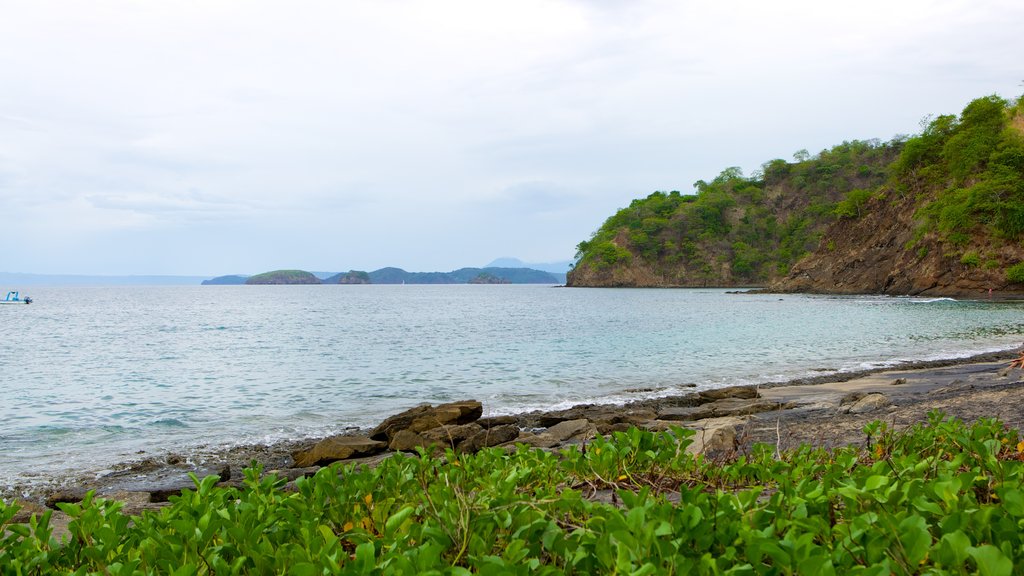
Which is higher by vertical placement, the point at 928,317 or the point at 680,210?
the point at 680,210

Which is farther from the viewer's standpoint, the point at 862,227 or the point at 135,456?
the point at 862,227

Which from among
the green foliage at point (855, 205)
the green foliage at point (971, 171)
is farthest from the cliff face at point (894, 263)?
the green foliage at point (971, 171)

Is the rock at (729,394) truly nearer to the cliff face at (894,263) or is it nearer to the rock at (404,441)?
the rock at (404,441)

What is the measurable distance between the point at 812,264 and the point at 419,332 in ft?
235

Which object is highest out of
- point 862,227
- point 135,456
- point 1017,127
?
point 1017,127

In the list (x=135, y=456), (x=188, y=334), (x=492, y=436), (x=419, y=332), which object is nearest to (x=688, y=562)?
(x=492, y=436)

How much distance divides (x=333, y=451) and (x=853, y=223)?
92.2 metres

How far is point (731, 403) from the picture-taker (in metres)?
15.7

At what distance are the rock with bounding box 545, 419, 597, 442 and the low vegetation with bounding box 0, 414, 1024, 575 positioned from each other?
8.05 meters

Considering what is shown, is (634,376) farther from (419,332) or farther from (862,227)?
(862,227)

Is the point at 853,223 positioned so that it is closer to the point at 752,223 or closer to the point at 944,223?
the point at 944,223

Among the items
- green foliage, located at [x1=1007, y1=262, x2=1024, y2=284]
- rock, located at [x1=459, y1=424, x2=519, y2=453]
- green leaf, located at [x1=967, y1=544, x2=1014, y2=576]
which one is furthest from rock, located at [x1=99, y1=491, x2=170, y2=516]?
green foliage, located at [x1=1007, y1=262, x2=1024, y2=284]

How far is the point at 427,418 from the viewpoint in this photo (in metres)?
13.2

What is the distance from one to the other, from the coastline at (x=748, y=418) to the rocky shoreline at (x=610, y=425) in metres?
0.02
